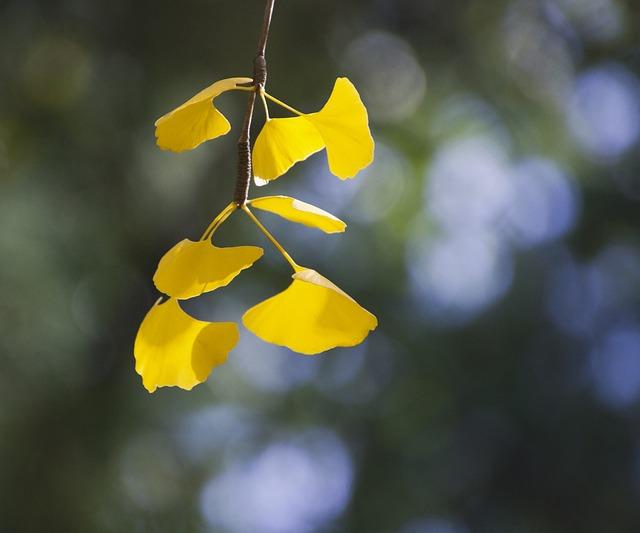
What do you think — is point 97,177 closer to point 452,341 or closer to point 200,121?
point 452,341

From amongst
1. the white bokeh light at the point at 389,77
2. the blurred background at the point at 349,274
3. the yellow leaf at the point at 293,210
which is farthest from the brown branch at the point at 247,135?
the white bokeh light at the point at 389,77

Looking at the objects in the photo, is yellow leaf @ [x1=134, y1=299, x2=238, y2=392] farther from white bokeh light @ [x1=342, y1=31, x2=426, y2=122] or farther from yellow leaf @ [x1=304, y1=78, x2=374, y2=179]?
white bokeh light @ [x1=342, y1=31, x2=426, y2=122]

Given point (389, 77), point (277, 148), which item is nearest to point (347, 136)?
point (277, 148)

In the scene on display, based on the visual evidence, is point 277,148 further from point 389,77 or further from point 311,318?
point 389,77

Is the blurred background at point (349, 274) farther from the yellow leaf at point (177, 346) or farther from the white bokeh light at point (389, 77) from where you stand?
the yellow leaf at point (177, 346)

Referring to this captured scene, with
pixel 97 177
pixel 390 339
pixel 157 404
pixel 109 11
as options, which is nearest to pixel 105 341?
pixel 157 404

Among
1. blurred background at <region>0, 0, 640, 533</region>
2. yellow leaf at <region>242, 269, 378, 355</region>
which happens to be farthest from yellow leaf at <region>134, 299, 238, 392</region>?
blurred background at <region>0, 0, 640, 533</region>
